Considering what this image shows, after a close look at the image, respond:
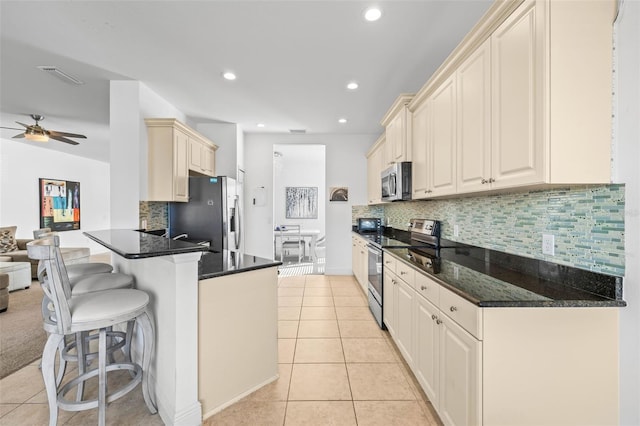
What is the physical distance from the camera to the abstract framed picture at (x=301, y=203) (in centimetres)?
771

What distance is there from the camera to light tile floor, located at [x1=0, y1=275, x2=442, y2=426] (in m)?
1.64

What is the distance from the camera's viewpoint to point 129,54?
2492mm

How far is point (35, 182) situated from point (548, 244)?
8.78 m

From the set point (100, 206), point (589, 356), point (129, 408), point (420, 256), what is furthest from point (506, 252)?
point (100, 206)

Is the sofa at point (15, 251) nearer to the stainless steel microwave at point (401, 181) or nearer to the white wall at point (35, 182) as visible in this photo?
the white wall at point (35, 182)

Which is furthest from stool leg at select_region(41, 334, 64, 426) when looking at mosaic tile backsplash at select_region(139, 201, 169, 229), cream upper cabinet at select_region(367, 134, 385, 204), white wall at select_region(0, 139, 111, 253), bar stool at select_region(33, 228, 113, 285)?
white wall at select_region(0, 139, 111, 253)

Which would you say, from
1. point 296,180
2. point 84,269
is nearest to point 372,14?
point 84,269

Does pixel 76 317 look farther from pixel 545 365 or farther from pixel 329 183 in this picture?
pixel 329 183

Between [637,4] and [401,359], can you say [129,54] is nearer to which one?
[637,4]

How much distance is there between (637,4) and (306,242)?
667cm

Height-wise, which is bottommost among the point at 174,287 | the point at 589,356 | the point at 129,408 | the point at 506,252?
the point at 129,408

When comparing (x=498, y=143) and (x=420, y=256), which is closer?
(x=498, y=143)

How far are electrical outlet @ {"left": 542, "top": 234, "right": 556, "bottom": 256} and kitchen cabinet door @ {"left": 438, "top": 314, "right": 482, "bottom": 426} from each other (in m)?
0.68

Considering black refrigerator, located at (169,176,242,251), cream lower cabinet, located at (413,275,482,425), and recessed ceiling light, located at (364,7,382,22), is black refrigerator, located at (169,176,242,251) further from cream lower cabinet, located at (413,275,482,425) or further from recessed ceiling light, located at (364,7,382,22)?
cream lower cabinet, located at (413,275,482,425)
